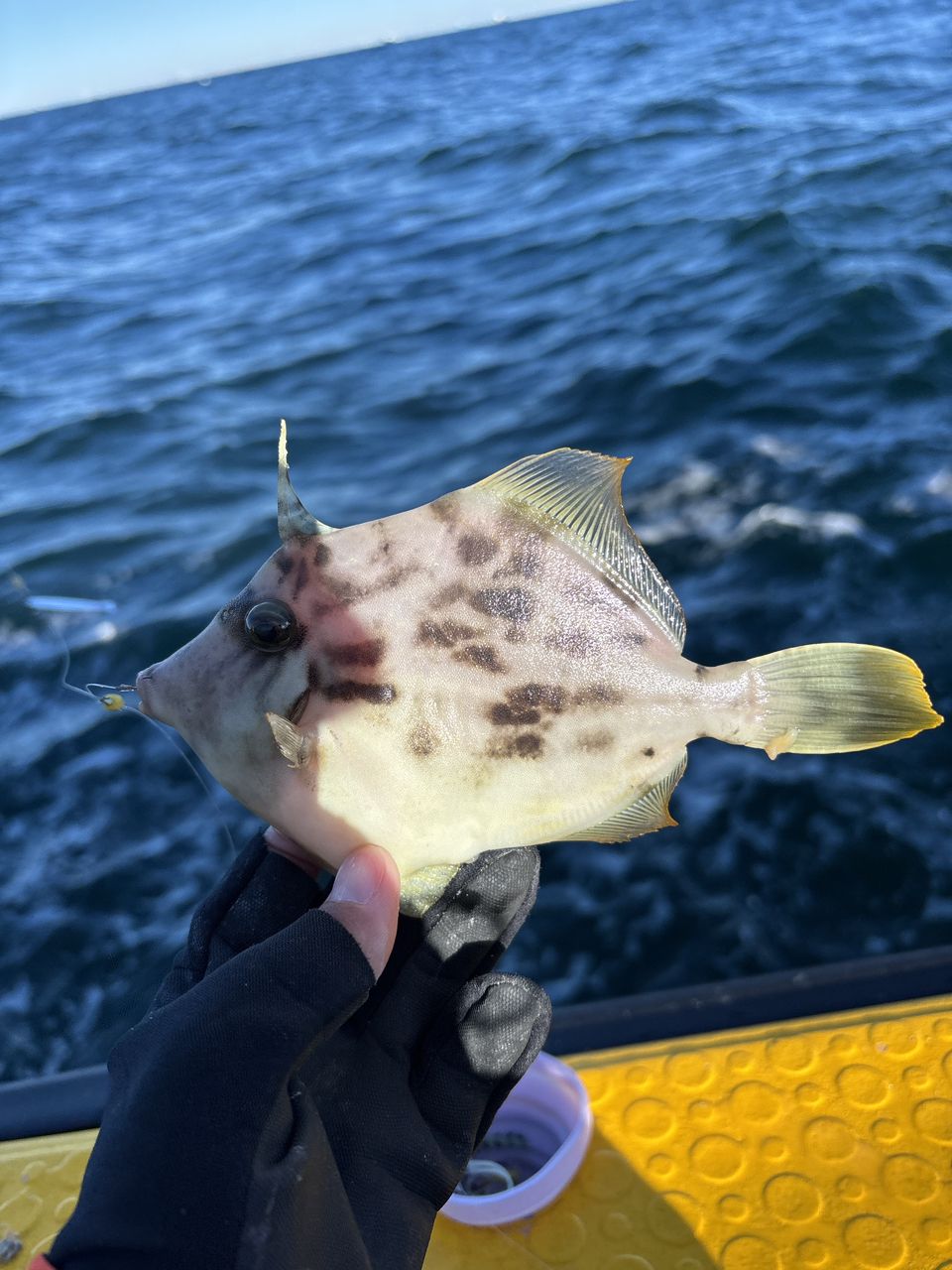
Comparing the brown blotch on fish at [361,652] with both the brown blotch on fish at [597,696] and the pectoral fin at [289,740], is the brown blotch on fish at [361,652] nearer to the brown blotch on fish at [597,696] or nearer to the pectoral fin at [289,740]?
the pectoral fin at [289,740]

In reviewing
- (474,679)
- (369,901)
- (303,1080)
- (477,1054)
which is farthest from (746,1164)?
(474,679)

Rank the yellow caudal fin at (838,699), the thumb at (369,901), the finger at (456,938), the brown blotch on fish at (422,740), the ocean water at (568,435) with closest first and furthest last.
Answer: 1. the thumb at (369,901)
2. the yellow caudal fin at (838,699)
3. the brown blotch on fish at (422,740)
4. the finger at (456,938)
5. the ocean water at (568,435)

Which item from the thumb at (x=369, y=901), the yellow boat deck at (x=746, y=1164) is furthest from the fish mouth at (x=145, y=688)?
the yellow boat deck at (x=746, y=1164)

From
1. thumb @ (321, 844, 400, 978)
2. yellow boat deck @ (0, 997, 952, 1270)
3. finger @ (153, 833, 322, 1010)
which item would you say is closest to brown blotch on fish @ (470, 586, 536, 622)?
thumb @ (321, 844, 400, 978)

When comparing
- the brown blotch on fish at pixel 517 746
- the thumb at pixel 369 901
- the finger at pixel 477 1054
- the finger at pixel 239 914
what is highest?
the brown blotch on fish at pixel 517 746

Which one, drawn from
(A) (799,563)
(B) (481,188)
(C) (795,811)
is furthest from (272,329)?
(C) (795,811)

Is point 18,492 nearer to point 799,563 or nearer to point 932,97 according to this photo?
point 799,563

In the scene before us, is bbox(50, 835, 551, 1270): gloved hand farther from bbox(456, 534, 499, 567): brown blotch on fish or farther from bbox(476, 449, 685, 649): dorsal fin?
bbox(476, 449, 685, 649): dorsal fin
